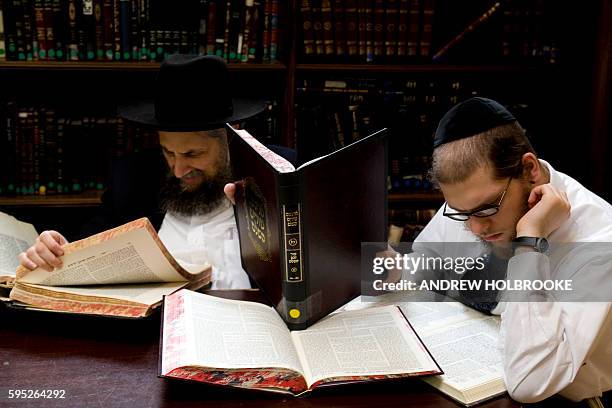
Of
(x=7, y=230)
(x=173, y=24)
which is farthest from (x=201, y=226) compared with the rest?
(x=173, y=24)

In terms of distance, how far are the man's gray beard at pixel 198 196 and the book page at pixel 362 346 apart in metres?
0.80

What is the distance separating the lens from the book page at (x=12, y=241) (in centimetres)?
141

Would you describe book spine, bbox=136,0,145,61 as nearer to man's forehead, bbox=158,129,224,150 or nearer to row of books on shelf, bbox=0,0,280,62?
row of books on shelf, bbox=0,0,280,62

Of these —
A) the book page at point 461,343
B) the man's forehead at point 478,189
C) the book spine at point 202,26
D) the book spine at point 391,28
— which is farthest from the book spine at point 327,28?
the book page at point 461,343

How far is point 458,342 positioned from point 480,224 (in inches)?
11.0

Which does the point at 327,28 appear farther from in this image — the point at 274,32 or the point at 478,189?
the point at 478,189

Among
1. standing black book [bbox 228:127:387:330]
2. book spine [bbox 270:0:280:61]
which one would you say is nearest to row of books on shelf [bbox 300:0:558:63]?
book spine [bbox 270:0:280:61]

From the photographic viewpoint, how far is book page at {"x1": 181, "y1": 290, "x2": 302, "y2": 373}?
3.30 ft

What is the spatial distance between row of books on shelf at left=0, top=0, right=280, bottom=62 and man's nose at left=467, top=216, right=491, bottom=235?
134cm

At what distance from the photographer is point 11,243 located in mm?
1516

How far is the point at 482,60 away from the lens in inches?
101

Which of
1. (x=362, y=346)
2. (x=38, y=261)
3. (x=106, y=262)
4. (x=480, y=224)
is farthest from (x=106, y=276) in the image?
(x=480, y=224)

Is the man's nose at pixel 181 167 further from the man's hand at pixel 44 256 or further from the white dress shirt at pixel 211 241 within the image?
the man's hand at pixel 44 256

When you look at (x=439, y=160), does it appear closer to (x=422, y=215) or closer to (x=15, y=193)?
(x=422, y=215)
